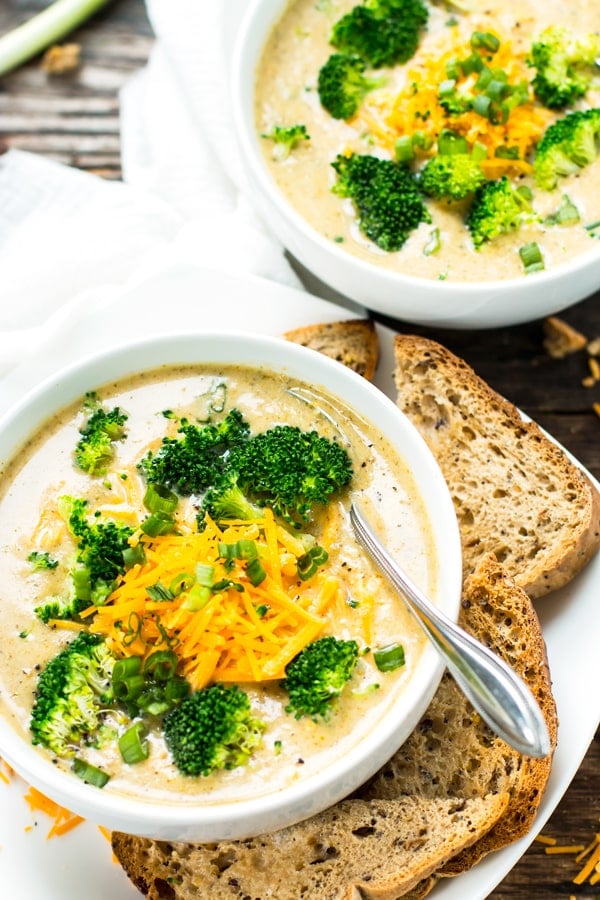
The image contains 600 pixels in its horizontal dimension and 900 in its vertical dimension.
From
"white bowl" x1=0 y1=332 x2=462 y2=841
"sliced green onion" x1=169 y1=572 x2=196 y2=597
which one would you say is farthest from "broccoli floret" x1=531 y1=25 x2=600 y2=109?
"sliced green onion" x1=169 y1=572 x2=196 y2=597

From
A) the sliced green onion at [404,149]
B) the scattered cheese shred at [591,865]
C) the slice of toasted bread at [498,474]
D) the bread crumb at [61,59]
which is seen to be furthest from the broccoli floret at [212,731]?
the bread crumb at [61,59]

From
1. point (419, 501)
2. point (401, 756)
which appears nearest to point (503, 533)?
point (419, 501)

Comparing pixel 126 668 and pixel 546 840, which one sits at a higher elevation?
pixel 126 668

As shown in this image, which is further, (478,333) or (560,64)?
(478,333)

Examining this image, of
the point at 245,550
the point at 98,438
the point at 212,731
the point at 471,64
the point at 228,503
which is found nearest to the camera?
the point at 212,731

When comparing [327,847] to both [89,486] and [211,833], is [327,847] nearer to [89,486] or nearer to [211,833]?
[211,833]

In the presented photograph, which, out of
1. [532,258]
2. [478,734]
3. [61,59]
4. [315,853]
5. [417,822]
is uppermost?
[532,258]

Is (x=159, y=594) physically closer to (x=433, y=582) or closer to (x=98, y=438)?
(x=98, y=438)

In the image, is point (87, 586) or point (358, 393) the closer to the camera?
point (87, 586)

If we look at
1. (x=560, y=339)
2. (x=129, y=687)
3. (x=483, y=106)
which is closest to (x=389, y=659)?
(x=129, y=687)
